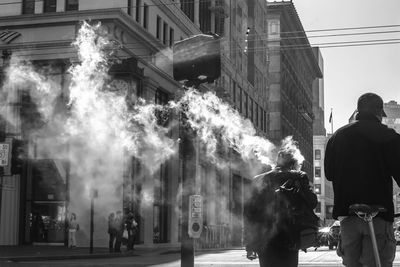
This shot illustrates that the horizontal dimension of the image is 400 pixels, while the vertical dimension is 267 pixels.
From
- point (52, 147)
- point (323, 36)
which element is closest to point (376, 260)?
point (323, 36)

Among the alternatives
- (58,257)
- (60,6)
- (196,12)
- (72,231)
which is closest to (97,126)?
(72,231)

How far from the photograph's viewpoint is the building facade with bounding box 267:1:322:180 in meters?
69.1

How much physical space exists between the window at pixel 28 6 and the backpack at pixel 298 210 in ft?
85.1

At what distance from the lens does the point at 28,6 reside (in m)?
29.9

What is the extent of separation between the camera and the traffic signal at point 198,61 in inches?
224

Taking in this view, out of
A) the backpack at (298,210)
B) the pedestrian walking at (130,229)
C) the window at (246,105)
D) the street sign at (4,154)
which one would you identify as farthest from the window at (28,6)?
the backpack at (298,210)

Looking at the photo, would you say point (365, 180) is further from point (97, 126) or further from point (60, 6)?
point (60, 6)

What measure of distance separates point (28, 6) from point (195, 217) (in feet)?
87.6

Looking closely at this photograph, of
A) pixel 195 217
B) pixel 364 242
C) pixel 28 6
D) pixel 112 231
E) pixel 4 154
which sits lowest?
pixel 112 231

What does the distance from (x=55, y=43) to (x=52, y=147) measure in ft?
16.0

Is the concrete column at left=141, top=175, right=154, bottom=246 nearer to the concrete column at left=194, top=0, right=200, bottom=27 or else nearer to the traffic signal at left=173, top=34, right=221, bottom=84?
the concrete column at left=194, top=0, right=200, bottom=27

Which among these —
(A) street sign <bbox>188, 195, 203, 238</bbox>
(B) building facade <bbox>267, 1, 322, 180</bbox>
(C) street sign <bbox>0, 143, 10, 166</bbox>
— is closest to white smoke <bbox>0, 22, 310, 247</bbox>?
(C) street sign <bbox>0, 143, 10, 166</bbox>

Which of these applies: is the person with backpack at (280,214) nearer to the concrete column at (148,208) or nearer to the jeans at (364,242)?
the jeans at (364,242)

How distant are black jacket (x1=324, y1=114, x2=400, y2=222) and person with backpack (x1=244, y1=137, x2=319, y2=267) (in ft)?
4.70
